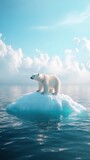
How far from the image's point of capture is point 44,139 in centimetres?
1241

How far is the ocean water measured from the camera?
9.94m

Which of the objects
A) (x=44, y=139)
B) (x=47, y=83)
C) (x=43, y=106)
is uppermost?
(x=47, y=83)

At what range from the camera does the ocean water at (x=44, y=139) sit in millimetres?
9938

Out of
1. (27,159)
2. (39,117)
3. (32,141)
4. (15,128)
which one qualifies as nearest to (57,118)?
(39,117)

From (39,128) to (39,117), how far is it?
4018mm

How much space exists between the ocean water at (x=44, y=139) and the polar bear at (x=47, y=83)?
3.81 m

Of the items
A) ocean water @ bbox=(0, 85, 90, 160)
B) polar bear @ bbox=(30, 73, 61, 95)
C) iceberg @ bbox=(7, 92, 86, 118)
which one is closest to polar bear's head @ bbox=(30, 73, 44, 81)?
polar bear @ bbox=(30, 73, 61, 95)

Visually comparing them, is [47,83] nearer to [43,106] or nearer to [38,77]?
[38,77]

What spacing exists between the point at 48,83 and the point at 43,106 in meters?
2.61

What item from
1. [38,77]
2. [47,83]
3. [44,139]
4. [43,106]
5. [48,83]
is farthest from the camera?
[48,83]

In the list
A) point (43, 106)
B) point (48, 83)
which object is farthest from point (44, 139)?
point (48, 83)

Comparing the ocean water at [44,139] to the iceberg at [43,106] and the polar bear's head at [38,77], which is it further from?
the polar bear's head at [38,77]

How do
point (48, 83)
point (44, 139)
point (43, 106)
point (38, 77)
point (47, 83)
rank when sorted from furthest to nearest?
1. point (48, 83)
2. point (47, 83)
3. point (38, 77)
4. point (43, 106)
5. point (44, 139)

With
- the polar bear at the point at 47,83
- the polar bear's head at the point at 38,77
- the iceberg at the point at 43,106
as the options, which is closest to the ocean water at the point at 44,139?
the iceberg at the point at 43,106
